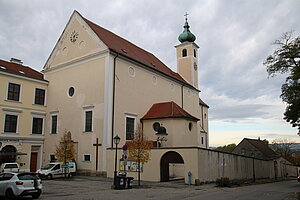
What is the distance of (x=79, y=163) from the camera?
25766mm

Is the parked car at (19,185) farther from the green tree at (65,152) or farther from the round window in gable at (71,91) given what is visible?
the round window in gable at (71,91)

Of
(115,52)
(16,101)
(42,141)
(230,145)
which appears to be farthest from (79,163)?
(230,145)

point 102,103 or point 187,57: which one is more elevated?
point 187,57

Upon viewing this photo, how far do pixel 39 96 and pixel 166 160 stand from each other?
17257 millimetres

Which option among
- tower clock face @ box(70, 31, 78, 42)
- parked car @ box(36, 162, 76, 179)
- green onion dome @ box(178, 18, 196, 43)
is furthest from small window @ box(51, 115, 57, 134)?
green onion dome @ box(178, 18, 196, 43)

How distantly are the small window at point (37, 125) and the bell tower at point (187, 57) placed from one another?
74.3 feet

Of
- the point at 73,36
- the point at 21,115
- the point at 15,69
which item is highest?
the point at 73,36

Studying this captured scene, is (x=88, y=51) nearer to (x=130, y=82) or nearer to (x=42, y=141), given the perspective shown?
(x=130, y=82)

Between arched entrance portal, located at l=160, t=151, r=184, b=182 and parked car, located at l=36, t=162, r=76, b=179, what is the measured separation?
8.33 meters

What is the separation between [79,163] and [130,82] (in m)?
9.34

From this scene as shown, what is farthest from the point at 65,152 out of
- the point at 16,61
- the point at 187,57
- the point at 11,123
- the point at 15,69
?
the point at 187,57

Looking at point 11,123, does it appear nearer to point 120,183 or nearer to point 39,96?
point 39,96

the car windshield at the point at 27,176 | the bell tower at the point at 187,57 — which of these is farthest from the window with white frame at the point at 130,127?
the bell tower at the point at 187,57

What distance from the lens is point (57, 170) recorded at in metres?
23.7
